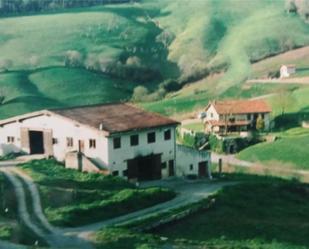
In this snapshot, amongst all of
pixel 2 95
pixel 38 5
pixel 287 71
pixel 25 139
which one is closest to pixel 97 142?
pixel 25 139

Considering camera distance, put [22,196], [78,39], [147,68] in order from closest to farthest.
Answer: [22,196], [147,68], [78,39]

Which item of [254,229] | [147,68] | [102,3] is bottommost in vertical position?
[254,229]

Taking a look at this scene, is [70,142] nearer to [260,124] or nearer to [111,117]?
[111,117]

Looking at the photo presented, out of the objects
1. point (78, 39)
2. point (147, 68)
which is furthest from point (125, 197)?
point (78, 39)

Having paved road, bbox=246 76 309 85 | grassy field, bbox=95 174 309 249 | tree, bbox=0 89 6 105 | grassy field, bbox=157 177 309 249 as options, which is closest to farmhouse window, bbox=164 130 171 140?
grassy field, bbox=157 177 309 249

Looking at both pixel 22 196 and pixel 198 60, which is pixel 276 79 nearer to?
pixel 198 60

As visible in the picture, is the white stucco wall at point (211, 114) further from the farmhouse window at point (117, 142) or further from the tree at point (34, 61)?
the tree at point (34, 61)
